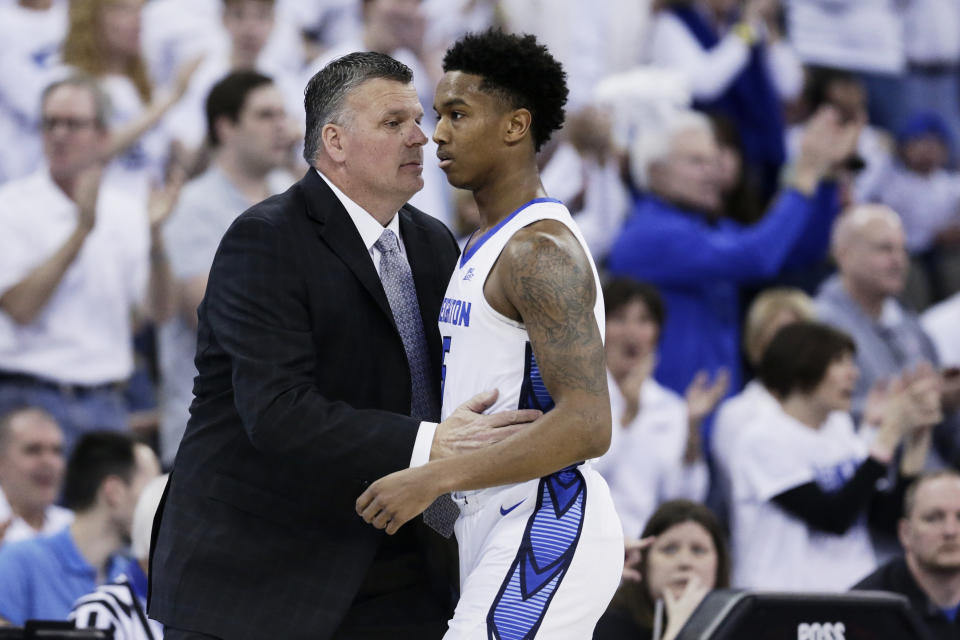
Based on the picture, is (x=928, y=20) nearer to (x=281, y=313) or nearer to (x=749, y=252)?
(x=749, y=252)

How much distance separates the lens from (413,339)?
3.66 metres

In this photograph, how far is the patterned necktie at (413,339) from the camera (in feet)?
11.9

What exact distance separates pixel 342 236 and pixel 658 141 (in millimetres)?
3964

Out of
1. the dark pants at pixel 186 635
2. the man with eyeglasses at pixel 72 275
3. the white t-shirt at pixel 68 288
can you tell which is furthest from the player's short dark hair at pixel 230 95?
the dark pants at pixel 186 635

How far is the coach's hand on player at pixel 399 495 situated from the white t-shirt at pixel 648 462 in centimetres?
315

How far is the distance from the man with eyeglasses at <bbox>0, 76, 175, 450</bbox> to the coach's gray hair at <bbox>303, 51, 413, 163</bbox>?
2763 mm

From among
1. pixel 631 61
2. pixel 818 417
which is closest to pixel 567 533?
pixel 818 417

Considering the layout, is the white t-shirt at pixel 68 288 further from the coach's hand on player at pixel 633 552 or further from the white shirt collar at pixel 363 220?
the white shirt collar at pixel 363 220

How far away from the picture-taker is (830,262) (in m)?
8.62

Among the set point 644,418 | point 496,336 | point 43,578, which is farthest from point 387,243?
point 644,418

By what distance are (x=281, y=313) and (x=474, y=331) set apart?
432 millimetres

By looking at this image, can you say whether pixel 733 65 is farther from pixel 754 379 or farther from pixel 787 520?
pixel 787 520

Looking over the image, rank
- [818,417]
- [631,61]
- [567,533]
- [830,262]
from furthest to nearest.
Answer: [631,61] → [830,262] → [818,417] → [567,533]

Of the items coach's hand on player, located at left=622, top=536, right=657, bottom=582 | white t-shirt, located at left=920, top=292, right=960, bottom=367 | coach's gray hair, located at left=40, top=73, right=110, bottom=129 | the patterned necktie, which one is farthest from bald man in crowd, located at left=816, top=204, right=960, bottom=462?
the patterned necktie
